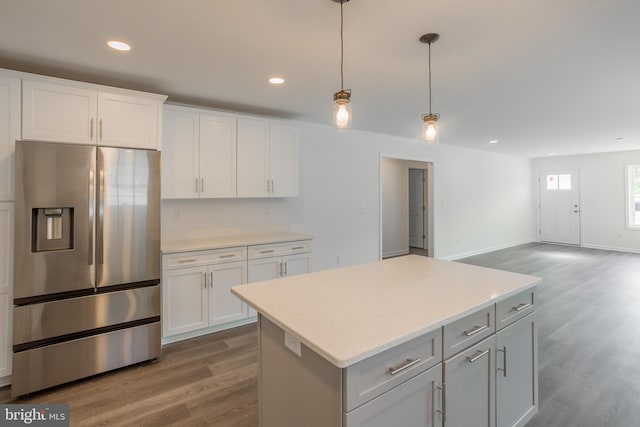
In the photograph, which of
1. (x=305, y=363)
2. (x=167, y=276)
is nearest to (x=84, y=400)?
(x=167, y=276)

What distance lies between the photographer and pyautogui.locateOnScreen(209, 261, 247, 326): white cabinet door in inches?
126

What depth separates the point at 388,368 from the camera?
1188 mm

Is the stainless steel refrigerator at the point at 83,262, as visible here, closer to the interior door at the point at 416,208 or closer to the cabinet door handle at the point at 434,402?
the cabinet door handle at the point at 434,402

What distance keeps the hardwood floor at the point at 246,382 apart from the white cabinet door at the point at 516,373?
9.8 inches

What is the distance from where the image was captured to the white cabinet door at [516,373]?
1699mm

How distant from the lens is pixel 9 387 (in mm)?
2359

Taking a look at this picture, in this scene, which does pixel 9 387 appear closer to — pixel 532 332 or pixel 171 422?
pixel 171 422

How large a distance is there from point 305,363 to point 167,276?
7.08 ft

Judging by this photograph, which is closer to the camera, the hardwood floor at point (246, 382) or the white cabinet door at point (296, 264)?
the hardwood floor at point (246, 382)

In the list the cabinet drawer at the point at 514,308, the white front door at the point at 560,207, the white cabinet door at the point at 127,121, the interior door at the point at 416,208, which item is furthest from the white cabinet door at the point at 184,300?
the white front door at the point at 560,207

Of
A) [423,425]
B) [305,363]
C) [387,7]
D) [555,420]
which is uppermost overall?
[387,7]

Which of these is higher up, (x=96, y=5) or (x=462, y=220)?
(x=96, y=5)

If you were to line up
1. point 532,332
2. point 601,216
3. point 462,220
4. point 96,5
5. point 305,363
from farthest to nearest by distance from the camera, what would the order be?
point 601,216 → point 462,220 → point 532,332 → point 96,5 → point 305,363

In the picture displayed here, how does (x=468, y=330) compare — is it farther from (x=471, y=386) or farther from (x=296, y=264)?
(x=296, y=264)
